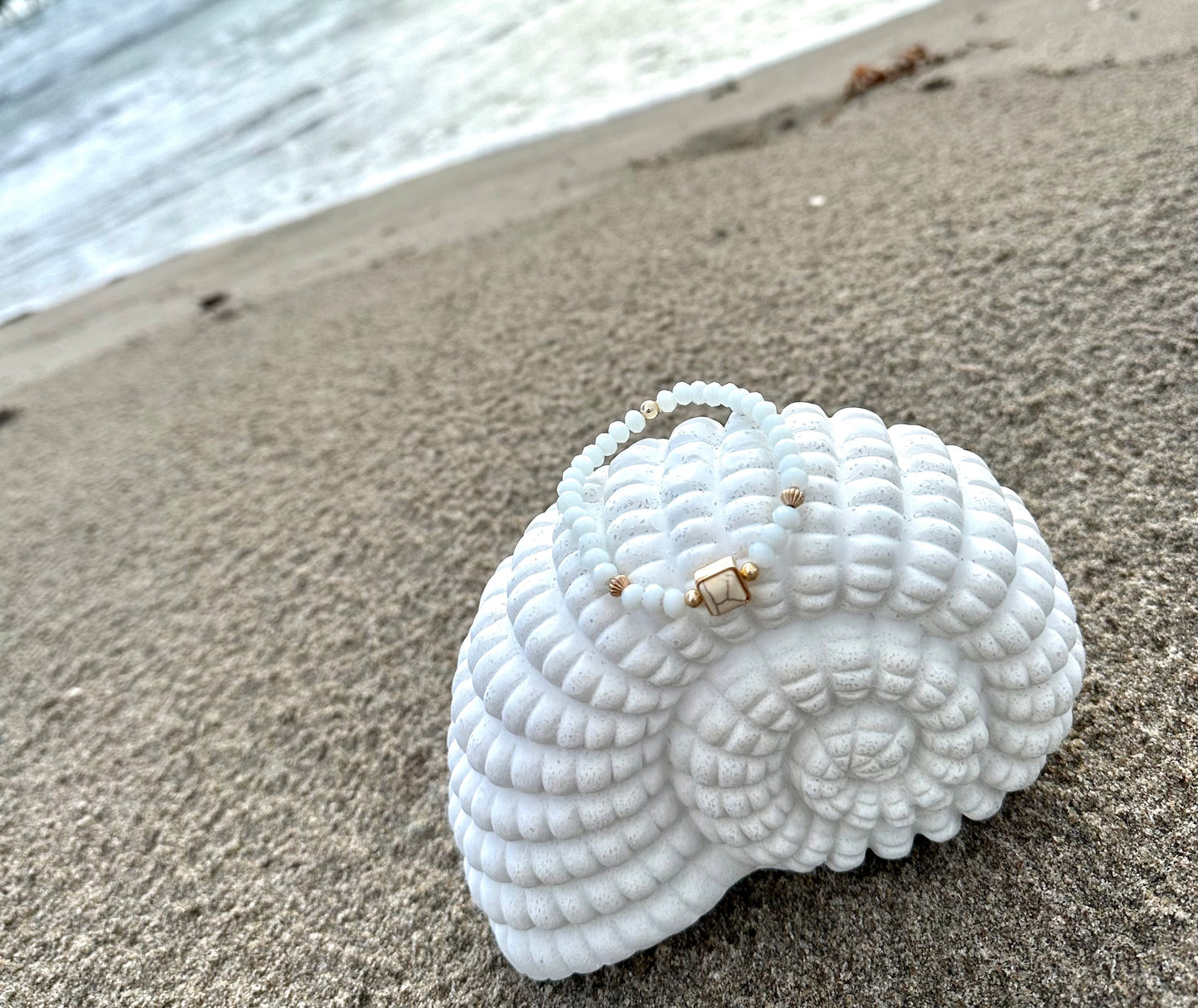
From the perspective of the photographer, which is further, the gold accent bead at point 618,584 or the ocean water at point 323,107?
the ocean water at point 323,107

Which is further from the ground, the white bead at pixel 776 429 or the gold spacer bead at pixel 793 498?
the white bead at pixel 776 429

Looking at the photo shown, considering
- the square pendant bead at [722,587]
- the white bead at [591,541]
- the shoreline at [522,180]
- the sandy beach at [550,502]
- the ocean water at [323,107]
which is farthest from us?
the ocean water at [323,107]

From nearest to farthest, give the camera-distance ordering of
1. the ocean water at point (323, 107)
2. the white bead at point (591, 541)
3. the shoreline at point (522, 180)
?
the white bead at point (591, 541) < the shoreline at point (522, 180) < the ocean water at point (323, 107)

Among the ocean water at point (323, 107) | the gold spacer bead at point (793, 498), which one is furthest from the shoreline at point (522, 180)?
the gold spacer bead at point (793, 498)

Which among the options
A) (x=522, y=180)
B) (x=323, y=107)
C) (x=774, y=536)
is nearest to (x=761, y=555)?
(x=774, y=536)

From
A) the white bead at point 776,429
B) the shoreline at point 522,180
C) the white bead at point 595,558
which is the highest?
the white bead at point 776,429

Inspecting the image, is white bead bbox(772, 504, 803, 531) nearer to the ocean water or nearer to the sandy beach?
the sandy beach

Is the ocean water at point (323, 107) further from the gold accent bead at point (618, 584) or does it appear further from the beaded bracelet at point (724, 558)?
the gold accent bead at point (618, 584)

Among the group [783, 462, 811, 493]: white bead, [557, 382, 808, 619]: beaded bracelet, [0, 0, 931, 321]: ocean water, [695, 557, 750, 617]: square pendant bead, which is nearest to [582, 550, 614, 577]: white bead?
[557, 382, 808, 619]: beaded bracelet
